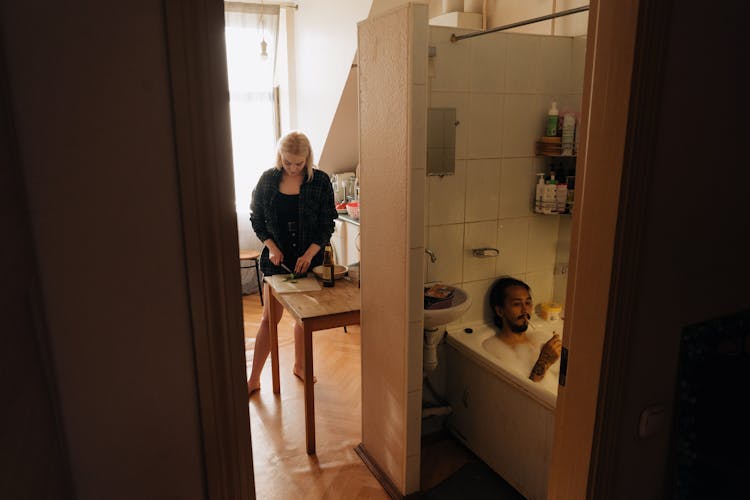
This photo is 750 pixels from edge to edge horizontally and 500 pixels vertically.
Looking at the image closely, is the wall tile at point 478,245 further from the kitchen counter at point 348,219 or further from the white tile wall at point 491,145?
the kitchen counter at point 348,219

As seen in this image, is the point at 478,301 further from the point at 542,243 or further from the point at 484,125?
the point at 484,125

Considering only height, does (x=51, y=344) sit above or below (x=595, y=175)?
below

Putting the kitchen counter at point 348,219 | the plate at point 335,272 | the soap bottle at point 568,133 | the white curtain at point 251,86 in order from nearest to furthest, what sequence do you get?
the soap bottle at point 568,133 → the plate at point 335,272 → the kitchen counter at point 348,219 → the white curtain at point 251,86

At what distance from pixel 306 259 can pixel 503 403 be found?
1354mm

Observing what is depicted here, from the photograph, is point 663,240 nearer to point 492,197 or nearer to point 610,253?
point 610,253

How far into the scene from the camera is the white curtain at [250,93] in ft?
16.3

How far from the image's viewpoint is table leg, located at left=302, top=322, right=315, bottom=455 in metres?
2.56

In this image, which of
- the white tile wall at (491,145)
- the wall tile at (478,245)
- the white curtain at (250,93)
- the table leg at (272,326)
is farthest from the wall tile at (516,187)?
the white curtain at (250,93)

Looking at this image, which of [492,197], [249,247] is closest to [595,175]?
[492,197]

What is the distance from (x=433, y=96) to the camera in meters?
2.49

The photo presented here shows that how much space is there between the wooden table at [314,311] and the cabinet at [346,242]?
1.12m

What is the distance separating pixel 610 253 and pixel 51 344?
1031 millimetres

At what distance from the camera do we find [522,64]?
104 inches

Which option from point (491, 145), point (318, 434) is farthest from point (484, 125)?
point (318, 434)
